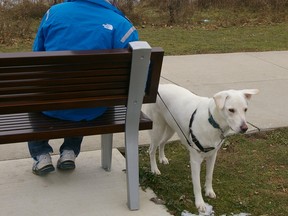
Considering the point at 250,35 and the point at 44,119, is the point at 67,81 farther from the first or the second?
the point at 250,35

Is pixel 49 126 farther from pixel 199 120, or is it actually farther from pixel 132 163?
pixel 199 120

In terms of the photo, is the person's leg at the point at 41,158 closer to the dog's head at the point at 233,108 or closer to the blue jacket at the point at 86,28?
the blue jacket at the point at 86,28

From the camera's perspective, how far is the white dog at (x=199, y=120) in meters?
3.23

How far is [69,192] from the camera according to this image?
11.9ft

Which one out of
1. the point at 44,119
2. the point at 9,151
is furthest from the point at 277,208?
the point at 9,151

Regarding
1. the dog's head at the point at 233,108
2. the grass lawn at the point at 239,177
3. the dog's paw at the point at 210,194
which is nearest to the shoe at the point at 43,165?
the grass lawn at the point at 239,177

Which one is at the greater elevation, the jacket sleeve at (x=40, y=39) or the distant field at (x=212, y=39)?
the jacket sleeve at (x=40, y=39)

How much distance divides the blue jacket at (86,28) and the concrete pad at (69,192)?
0.64 m

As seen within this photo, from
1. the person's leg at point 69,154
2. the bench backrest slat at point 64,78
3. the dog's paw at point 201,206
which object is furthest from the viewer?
the person's leg at point 69,154

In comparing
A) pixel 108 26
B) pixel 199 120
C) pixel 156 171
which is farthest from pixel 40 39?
pixel 156 171

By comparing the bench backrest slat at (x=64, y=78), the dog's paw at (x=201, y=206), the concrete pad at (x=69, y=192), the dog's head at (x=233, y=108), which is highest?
the bench backrest slat at (x=64, y=78)

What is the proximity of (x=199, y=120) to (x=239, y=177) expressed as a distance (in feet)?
2.97

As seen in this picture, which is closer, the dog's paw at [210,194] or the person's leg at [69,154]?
the dog's paw at [210,194]

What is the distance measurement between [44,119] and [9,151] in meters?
1.26
